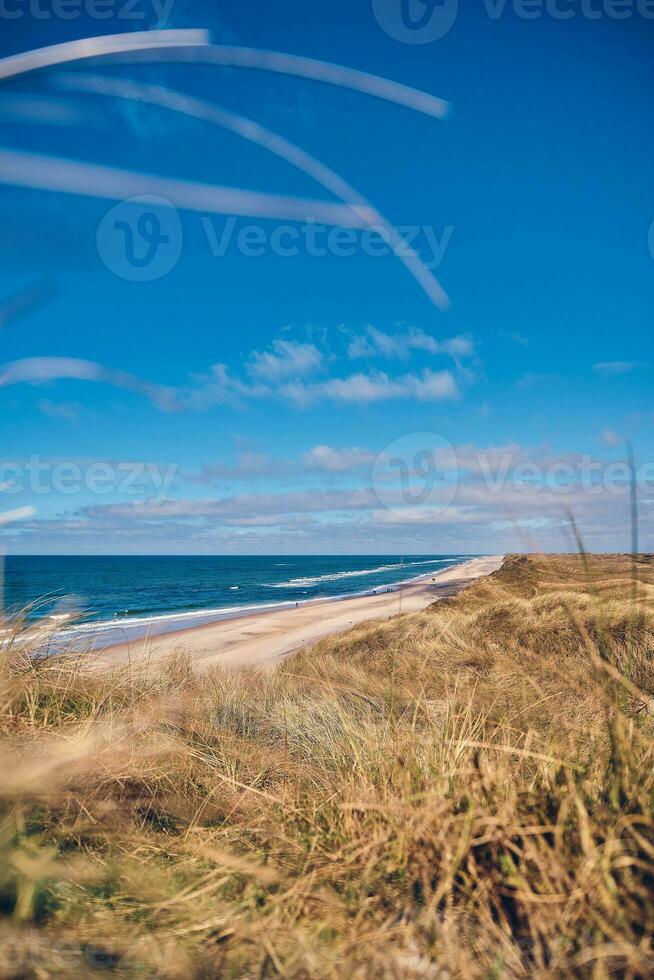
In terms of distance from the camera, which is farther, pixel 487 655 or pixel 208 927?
pixel 487 655

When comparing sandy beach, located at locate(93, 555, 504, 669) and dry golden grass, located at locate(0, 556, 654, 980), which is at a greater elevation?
dry golden grass, located at locate(0, 556, 654, 980)

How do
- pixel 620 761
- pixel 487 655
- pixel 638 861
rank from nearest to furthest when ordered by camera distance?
pixel 638 861, pixel 620 761, pixel 487 655

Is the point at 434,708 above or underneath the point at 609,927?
underneath

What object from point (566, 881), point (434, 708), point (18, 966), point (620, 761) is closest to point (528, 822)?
point (566, 881)

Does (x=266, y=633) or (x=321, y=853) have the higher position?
(x=321, y=853)

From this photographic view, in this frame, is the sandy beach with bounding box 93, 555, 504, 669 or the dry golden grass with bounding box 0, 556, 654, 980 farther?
the sandy beach with bounding box 93, 555, 504, 669

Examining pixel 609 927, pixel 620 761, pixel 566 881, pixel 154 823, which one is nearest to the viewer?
pixel 609 927

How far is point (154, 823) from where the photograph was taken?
8.00 feet

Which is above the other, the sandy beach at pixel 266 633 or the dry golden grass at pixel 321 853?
the dry golden grass at pixel 321 853

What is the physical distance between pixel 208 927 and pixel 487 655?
23.5 ft

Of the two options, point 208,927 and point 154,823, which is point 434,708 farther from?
point 208,927

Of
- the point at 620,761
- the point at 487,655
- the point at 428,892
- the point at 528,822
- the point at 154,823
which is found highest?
the point at 620,761

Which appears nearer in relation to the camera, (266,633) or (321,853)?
(321,853)

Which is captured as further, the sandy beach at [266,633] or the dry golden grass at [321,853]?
the sandy beach at [266,633]
